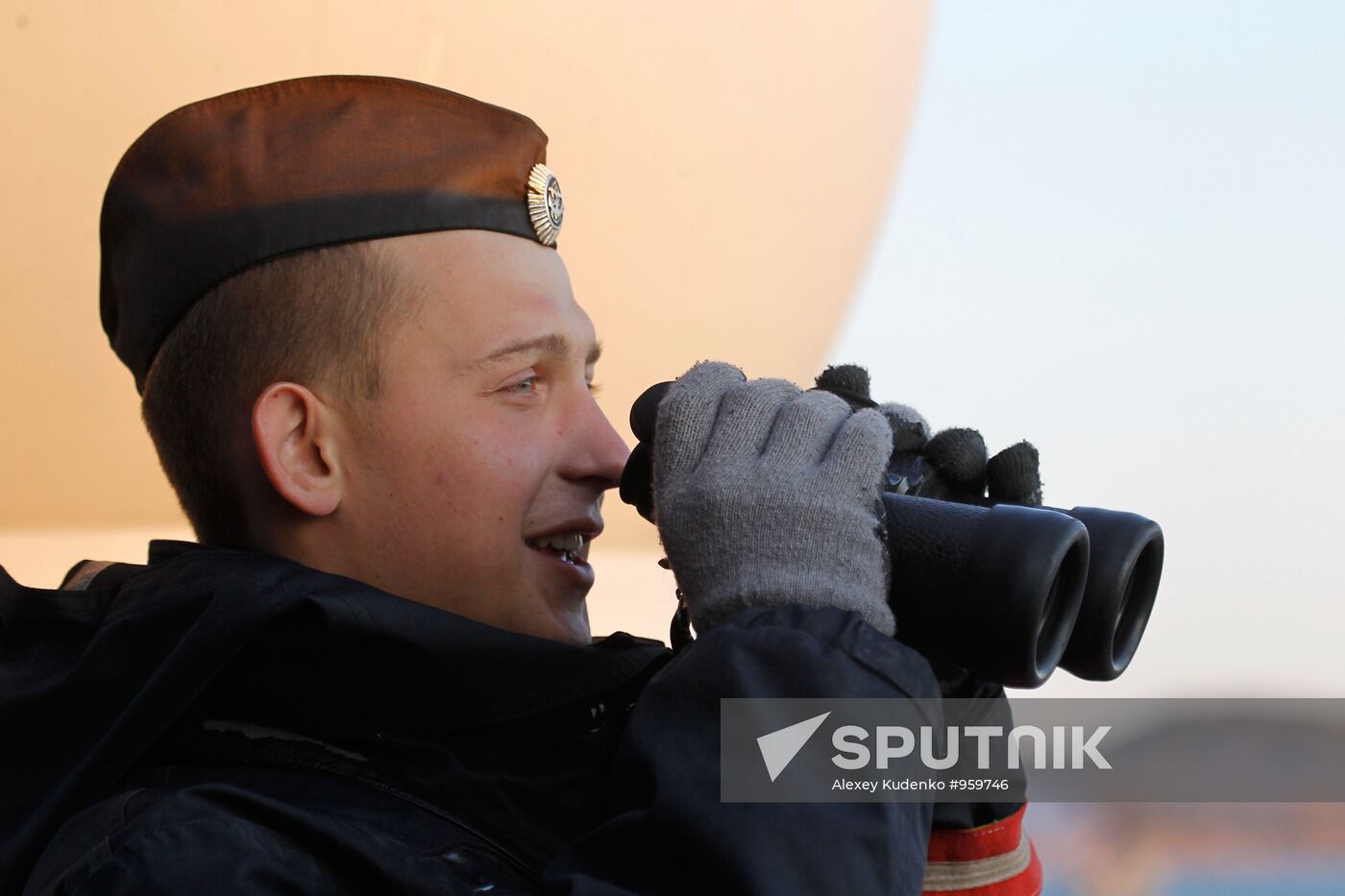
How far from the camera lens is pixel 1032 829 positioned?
88.1 inches

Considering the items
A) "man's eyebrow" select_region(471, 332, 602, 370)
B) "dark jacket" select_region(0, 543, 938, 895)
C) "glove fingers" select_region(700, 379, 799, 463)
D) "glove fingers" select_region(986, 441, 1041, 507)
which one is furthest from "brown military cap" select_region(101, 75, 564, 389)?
"glove fingers" select_region(986, 441, 1041, 507)

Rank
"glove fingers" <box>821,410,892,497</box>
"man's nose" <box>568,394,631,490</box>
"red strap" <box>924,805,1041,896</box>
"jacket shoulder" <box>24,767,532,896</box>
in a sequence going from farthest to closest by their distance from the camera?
"man's nose" <box>568,394,631,490</box> < "red strap" <box>924,805,1041,896</box> < "glove fingers" <box>821,410,892,497</box> < "jacket shoulder" <box>24,767,532,896</box>

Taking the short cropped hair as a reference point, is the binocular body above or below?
below

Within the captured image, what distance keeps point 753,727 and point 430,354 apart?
0.47 metres

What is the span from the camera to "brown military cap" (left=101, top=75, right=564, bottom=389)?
3.58 feet

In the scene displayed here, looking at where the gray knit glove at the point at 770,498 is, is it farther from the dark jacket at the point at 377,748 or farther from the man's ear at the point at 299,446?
the man's ear at the point at 299,446

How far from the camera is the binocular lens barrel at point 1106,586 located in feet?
2.90

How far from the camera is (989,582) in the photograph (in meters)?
0.83

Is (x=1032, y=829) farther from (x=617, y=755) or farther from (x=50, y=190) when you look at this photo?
(x=50, y=190)

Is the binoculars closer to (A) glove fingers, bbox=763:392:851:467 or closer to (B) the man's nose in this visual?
(A) glove fingers, bbox=763:392:851:467

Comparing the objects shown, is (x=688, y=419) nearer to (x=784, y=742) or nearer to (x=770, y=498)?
(x=770, y=498)

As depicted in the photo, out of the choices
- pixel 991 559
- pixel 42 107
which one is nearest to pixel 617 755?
pixel 991 559

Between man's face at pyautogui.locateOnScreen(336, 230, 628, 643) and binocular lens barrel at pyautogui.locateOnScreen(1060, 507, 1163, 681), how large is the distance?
16.3 inches

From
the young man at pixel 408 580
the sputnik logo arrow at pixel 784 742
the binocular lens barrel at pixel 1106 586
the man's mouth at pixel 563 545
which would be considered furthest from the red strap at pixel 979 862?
the man's mouth at pixel 563 545
